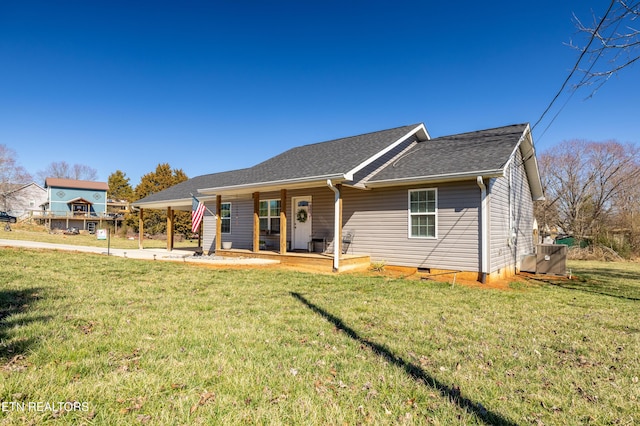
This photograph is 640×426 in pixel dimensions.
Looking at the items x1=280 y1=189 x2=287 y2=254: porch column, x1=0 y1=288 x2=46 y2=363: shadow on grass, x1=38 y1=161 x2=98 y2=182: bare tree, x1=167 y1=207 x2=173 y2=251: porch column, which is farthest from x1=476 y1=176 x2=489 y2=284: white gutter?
x1=38 y1=161 x2=98 y2=182: bare tree

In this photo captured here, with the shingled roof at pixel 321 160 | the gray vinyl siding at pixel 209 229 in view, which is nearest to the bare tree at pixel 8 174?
the shingled roof at pixel 321 160

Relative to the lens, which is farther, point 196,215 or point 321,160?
point 196,215

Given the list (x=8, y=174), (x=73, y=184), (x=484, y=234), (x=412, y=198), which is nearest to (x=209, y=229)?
(x=412, y=198)

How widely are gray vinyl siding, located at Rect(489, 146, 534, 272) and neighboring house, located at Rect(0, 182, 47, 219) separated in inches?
1706

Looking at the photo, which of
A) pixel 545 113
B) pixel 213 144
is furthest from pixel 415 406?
pixel 213 144

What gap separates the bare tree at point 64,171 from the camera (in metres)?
59.1

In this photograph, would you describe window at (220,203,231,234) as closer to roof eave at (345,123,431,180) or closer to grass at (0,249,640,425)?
roof eave at (345,123,431,180)

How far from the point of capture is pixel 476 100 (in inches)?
650

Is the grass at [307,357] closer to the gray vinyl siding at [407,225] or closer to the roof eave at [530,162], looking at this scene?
the gray vinyl siding at [407,225]

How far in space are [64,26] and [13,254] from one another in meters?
9.02

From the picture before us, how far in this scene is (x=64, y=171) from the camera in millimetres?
59781

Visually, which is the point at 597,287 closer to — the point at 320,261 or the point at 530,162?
the point at 530,162

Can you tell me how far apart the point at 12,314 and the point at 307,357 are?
438 cm

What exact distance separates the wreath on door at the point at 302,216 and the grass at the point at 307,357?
258 inches
